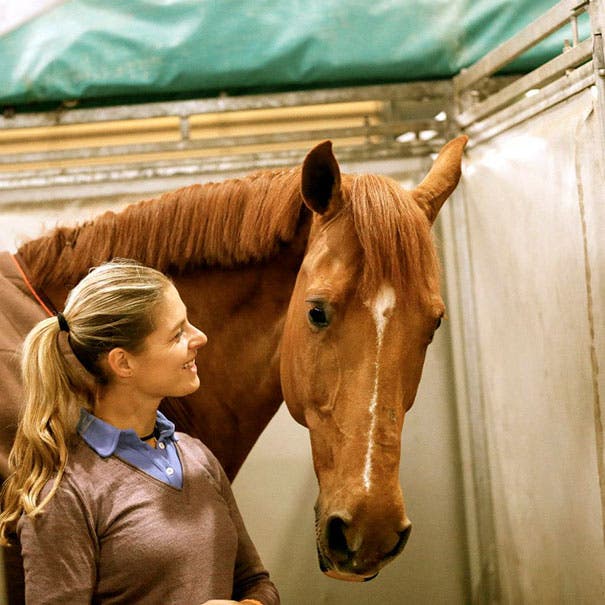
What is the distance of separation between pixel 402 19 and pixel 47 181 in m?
1.37

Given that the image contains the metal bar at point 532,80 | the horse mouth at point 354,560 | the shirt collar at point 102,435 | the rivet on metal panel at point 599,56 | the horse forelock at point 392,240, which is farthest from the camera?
the metal bar at point 532,80

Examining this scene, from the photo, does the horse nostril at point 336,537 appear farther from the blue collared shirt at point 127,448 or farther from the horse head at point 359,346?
the blue collared shirt at point 127,448

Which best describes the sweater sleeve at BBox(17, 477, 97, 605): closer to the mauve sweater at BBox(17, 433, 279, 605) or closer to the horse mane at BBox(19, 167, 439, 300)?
the mauve sweater at BBox(17, 433, 279, 605)

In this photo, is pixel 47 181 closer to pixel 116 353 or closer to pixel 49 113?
pixel 49 113

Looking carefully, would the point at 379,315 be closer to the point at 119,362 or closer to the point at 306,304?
the point at 306,304

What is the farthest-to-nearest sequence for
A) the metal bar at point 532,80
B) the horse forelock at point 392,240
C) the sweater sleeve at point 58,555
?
the metal bar at point 532,80, the horse forelock at point 392,240, the sweater sleeve at point 58,555

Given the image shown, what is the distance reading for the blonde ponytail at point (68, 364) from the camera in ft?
3.89

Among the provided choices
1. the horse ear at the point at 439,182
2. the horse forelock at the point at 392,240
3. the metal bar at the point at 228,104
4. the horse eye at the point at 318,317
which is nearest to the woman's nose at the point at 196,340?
the horse eye at the point at 318,317

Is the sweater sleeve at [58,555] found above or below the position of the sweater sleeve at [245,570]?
above

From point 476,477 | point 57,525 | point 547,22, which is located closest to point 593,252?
point 547,22

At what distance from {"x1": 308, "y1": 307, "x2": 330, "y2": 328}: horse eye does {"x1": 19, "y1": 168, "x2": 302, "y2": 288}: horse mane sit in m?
0.29

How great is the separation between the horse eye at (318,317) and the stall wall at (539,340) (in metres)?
0.71

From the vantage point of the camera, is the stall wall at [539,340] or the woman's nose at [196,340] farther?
the stall wall at [539,340]

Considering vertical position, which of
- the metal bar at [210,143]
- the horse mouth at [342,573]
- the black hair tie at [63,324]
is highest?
the metal bar at [210,143]
